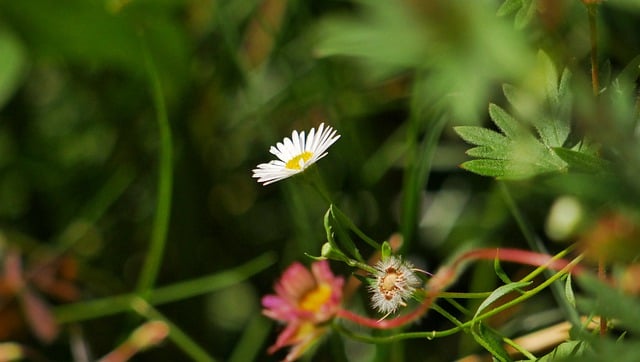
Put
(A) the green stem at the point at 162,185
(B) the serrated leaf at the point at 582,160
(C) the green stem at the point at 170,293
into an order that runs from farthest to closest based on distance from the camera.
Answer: (C) the green stem at the point at 170,293, (A) the green stem at the point at 162,185, (B) the serrated leaf at the point at 582,160

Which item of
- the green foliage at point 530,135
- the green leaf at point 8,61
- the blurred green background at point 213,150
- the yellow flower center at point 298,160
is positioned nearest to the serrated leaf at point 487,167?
the green foliage at point 530,135

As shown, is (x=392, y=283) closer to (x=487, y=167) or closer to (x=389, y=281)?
(x=389, y=281)

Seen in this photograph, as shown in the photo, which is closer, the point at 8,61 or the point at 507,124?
the point at 507,124

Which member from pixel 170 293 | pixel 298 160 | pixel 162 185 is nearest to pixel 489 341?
pixel 298 160

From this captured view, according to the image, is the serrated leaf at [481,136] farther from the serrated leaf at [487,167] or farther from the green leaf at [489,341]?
the green leaf at [489,341]

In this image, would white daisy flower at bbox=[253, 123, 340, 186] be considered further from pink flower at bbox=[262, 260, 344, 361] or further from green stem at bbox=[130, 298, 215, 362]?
green stem at bbox=[130, 298, 215, 362]

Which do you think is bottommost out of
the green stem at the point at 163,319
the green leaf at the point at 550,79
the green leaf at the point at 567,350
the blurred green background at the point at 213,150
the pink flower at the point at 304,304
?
the green leaf at the point at 567,350

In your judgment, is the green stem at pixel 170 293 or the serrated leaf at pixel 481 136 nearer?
the serrated leaf at pixel 481 136
